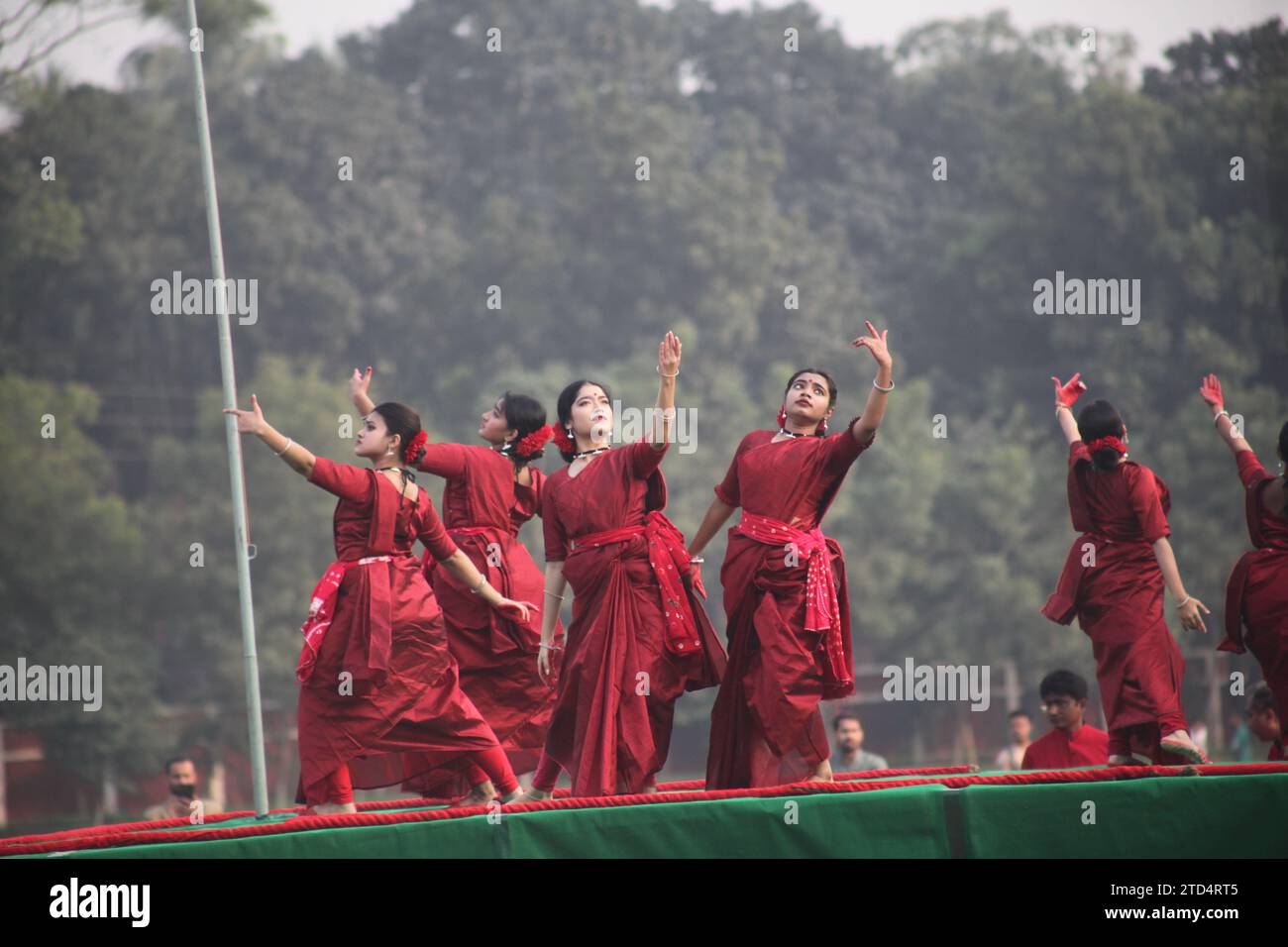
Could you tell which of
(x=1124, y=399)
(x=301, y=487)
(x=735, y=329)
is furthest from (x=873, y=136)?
(x=301, y=487)

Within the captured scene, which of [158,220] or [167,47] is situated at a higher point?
[167,47]

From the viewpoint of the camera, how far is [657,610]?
22.8 ft

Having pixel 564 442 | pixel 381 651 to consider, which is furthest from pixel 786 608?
pixel 381 651

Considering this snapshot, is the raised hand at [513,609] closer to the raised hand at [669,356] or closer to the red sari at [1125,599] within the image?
the raised hand at [669,356]

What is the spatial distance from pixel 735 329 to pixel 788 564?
86.9 ft

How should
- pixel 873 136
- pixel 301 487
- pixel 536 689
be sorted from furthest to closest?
pixel 873 136 → pixel 301 487 → pixel 536 689

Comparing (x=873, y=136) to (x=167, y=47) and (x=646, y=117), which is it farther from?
(x=167, y=47)

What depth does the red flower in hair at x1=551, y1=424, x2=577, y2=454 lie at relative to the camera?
7238 mm

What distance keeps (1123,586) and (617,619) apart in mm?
2099

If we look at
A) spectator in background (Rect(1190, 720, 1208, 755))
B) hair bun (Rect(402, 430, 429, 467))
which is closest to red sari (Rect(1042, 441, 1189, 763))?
hair bun (Rect(402, 430, 429, 467))

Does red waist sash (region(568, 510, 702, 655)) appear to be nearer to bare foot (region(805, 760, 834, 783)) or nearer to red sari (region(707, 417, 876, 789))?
red sari (region(707, 417, 876, 789))

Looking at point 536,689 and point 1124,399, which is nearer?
point 536,689

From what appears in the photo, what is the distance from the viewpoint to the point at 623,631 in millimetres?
6871

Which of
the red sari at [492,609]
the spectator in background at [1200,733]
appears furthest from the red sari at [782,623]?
the spectator in background at [1200,733]
